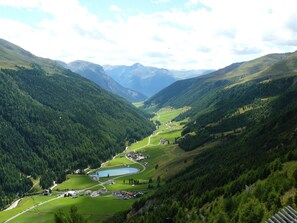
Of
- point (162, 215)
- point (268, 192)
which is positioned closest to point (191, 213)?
point (162, 215)

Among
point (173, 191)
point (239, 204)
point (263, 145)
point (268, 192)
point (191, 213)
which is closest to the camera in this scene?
point (268, 192)

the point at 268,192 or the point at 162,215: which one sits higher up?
the point at 268,192

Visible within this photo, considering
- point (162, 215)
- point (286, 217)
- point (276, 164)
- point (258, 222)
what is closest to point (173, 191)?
point (162, 215)

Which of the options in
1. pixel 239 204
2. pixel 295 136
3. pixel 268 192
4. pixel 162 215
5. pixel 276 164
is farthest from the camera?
pixel 295 136

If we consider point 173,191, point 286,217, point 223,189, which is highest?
point 286,217

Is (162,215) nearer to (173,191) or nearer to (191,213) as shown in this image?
(191,213)

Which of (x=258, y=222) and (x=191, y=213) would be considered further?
(x=191, y=213)

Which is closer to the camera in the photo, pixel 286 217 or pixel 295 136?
pixel 286 217

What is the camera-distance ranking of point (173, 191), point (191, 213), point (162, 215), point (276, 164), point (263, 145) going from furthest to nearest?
point (263, 145) < point (173, 191) < point (162, 215) < point (191, 213) < point (276, 164)

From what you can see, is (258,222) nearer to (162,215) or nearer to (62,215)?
(62,215)
